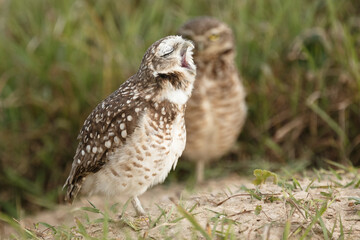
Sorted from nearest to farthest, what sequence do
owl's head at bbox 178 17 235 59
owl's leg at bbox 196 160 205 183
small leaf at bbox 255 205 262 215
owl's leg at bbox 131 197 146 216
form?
small leaf at bbox 255 205 262 215 < owl's leg at bbox 131 197 146 216 < owl's head at bbox 178 17 235 59 < owl's leg at bbox 196 160 205 183

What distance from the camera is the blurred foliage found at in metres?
4.82

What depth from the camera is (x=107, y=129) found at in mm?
2947

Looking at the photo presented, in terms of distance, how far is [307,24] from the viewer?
5129 millimetres

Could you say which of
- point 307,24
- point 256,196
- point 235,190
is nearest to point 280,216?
point 256,196

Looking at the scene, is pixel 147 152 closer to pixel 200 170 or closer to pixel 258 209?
pixel 258 209

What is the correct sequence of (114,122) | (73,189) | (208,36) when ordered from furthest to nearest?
(208,36) → (73,189) → (114,122)

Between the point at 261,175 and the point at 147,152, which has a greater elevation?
the point at 147,152

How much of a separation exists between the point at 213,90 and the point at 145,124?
6.47 feet

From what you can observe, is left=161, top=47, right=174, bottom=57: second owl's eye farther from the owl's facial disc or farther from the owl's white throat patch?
the owl's white throat patch

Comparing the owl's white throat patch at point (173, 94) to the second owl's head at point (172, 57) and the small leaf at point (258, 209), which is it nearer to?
the second owl's head at point (172, 57)

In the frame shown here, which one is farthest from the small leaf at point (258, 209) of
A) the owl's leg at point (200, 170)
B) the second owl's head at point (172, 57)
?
the owl's leg at point (200, 170)

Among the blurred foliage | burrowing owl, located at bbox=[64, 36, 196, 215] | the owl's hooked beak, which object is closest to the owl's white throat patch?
burrowing owl, located at bbox=[64, 36, 196, 215]

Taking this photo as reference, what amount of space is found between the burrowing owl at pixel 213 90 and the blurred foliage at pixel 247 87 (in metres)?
0.33

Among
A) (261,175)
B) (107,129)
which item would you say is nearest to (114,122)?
(107,129)
